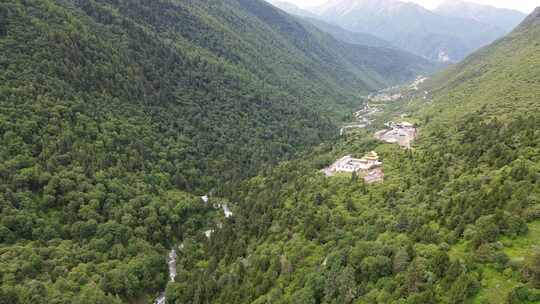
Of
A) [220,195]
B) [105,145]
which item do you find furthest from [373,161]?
[105,145]

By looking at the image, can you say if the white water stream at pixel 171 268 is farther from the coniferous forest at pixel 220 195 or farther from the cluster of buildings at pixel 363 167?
the cluster of buildings at pixel 363 167

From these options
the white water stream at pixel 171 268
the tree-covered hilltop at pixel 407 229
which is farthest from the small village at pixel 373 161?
the white water stream at pixel 171 268

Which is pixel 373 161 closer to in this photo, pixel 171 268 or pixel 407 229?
pixel 407 229

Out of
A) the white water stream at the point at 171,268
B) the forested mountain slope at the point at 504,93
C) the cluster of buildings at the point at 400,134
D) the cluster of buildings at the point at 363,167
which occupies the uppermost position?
the forested mountain slope at the point at 504,93

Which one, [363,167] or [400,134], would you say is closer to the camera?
[363,167]

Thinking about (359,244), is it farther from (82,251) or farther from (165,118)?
(165,118)

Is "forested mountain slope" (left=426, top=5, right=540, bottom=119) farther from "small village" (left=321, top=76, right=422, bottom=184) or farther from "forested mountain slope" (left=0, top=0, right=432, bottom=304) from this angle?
"forested mountain slope" (left=0, top=0, right=432, bottom=304)

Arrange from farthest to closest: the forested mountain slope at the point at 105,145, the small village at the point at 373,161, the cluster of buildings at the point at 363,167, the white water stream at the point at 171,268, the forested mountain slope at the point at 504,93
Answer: the forested mountain slope at the point at 504,93 → the small village at the point at 373,161 → the cluster of buildings at the point at 363,167 → the white water stream at the point at 171,268 → the forested mountain slope at the point at 105,145
